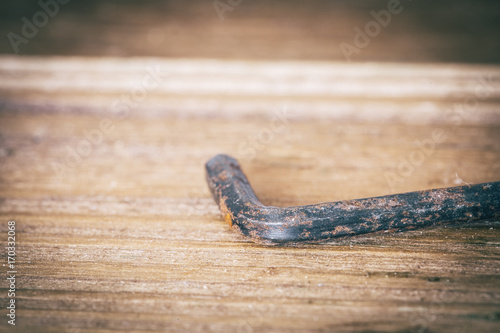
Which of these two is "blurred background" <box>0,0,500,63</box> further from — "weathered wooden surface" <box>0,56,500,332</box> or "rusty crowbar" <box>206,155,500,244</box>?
"rusty crowbar" <box>206,155,500,244</box>

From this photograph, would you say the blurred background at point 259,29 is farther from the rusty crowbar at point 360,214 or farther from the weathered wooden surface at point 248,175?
the rusty crowbar at point 360,214

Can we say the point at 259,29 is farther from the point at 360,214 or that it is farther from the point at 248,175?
the point at 360,214

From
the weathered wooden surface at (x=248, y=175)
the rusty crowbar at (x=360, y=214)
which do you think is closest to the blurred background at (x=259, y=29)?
the weathered wooden surface at (x=248, y=175)

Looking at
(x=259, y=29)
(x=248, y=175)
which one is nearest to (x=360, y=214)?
(x=248, y=175)

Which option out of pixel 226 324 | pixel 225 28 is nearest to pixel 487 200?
pixel 226 324

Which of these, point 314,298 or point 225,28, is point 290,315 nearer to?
point 314,298

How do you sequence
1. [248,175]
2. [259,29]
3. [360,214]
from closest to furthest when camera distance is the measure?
[360,214], [248,175], [259,29]

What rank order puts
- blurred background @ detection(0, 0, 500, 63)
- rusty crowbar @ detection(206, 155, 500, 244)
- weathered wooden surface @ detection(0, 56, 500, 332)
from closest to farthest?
weathered wooden surface @ detection(0, 56, 500, 332), rusty crowbar @ detection(206, 155, 500, 244), blurred background @ detection(0, 0, 500, 63)

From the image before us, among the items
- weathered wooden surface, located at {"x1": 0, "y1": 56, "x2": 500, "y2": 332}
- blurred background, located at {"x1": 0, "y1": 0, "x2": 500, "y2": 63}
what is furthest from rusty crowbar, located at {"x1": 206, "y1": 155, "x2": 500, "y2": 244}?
blurred background, located at {"x1": 0, "y1": 0, "x2": 500, "y2": 63}
